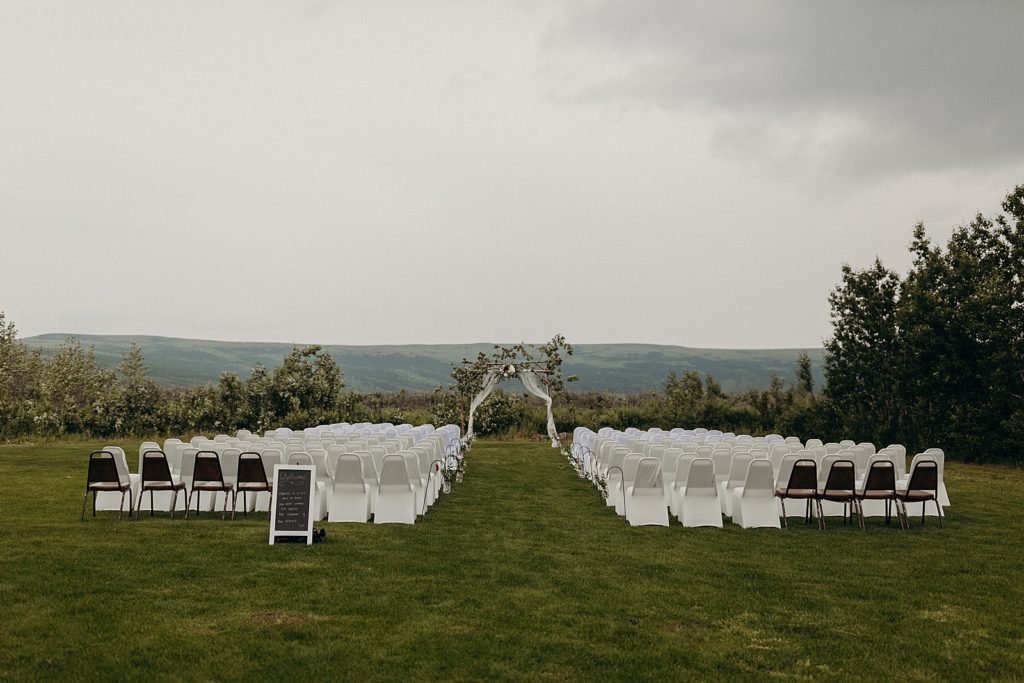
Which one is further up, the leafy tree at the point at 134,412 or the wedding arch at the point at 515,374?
the wedding arch at the point at 515,374

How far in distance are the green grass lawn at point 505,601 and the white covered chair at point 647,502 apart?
46 centimetres

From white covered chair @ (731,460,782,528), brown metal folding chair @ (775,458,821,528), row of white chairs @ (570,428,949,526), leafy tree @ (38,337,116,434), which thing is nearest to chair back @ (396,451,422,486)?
row of white chairs @ (570,428,949,526)

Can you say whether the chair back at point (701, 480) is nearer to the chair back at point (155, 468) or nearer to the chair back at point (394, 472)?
the chair back at point (394, 472)

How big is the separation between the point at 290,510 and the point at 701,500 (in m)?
5.25

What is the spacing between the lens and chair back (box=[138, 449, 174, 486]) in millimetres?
11109

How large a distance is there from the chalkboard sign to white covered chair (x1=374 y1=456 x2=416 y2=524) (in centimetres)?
171

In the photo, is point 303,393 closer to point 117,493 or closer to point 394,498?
point 117,493

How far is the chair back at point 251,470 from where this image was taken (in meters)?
11.1

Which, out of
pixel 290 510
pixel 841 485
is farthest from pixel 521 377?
pixel 290 510

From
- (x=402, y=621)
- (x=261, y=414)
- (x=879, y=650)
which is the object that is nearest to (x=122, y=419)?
(x=261, y=414)

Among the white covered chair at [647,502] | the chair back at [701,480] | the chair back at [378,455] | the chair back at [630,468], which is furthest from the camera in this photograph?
the chair back at [378,455]

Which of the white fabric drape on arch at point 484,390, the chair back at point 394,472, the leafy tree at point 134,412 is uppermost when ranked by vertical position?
the white fabric drape on arch at point 484,390

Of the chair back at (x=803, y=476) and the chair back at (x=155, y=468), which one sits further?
the chair back at (x=155, y=468)

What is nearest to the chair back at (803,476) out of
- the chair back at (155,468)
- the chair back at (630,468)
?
the chair back at (630,468)
